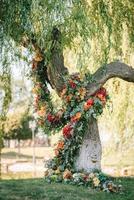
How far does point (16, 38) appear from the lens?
10.5m

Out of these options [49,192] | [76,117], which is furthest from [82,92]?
[49,192]

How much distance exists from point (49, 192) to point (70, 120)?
2.49m

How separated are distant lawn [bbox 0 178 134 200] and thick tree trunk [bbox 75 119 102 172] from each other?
824 millimetres

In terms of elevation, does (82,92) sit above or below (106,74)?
below

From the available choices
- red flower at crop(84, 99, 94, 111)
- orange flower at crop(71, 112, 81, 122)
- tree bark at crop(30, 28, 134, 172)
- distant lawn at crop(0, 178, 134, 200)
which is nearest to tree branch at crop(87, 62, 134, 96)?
tree bark at crop(30, 28, 134, 172)

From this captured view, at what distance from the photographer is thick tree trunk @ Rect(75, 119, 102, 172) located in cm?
1213

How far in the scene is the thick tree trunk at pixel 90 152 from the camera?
39.8ft

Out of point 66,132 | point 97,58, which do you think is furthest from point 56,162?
point 97,58

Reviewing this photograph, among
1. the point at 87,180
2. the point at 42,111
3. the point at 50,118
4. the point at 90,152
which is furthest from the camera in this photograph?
the point at 42,111

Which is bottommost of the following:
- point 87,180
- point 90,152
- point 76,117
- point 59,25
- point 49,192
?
point 49,192

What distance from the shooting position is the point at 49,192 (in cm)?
1021

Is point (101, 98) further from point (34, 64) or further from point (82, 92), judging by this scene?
point (34, 64)

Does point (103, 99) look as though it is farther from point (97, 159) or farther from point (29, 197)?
point (29, 197)

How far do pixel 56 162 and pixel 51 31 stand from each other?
3.64 meters
